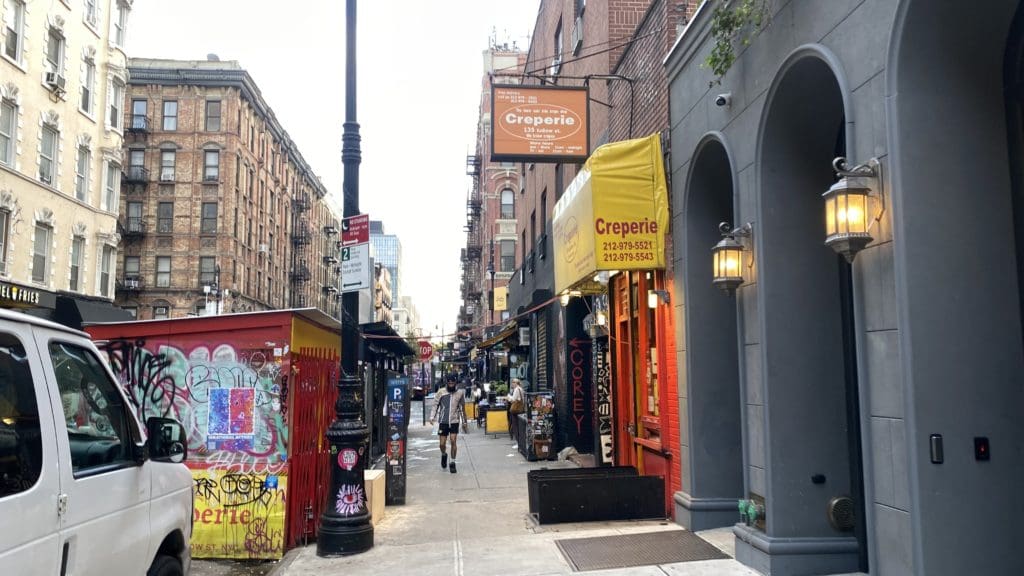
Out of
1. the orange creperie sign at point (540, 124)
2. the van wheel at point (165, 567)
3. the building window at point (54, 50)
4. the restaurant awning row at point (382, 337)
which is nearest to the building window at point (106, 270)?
the building window at point (54, 50)

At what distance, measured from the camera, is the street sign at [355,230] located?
8.88 m

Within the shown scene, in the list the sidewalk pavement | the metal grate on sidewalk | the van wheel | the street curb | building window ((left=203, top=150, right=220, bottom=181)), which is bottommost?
the street curb

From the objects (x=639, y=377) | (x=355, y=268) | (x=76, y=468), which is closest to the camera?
(x=76, y=468)

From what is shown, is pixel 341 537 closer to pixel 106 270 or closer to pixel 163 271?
pixel 106 270

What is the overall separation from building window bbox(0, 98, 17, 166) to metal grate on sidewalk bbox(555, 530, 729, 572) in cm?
2387

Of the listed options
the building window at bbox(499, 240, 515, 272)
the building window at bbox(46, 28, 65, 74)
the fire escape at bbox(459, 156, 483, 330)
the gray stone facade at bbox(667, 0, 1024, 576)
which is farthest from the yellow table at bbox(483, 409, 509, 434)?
the fire escape at bbox(459, 156, 483, 330)

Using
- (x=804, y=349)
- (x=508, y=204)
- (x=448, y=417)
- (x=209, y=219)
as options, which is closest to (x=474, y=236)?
(x=508, y=204)

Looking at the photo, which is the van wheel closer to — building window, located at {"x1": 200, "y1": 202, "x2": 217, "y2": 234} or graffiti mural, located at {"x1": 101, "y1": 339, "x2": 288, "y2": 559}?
graffiti mural, located at {"x1": 101, "y1": 339, "x2": 288, "y2": 559}

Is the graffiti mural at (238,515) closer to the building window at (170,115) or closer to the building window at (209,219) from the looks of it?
the building window at (209,219)

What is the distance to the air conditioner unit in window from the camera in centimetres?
2562

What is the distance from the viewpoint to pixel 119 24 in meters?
31.9

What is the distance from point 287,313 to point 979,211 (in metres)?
6.58

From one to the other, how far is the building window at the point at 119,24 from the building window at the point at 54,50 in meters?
4.30

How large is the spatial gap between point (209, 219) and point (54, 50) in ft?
66.7
